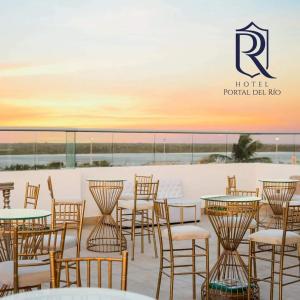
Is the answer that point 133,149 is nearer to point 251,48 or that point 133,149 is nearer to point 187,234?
point 251,48

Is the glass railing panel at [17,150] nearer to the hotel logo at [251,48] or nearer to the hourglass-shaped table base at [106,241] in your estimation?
the hourglass-shaped table base at [106,241]

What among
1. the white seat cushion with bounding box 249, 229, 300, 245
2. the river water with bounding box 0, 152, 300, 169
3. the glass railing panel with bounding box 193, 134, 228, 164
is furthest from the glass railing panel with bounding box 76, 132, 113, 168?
the white seat cushion with bounding box 249, 229, 300, 245

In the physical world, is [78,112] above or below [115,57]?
below

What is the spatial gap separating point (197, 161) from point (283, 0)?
421 centimetres

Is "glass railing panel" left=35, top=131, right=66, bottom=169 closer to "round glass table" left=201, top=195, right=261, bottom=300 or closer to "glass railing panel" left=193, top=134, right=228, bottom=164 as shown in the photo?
"glass railing panel" left=193, top=134, right=228, bottom=164

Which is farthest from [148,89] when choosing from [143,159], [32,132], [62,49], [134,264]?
[134,264]

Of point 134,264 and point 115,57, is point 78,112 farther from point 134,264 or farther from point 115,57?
point 134,264

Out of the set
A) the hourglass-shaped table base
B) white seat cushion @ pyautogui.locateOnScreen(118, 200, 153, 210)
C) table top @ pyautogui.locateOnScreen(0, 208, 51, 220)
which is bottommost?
the hourglass-shaped table base

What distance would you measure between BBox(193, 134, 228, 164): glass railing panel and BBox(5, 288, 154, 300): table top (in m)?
8.29

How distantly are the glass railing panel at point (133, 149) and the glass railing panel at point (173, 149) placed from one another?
12 cm

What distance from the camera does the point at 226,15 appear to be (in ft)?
42.2

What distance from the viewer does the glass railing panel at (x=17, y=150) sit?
30.3 feet

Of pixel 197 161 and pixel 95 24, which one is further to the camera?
pixel 95 24

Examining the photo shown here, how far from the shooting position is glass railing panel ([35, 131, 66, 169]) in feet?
31.3
